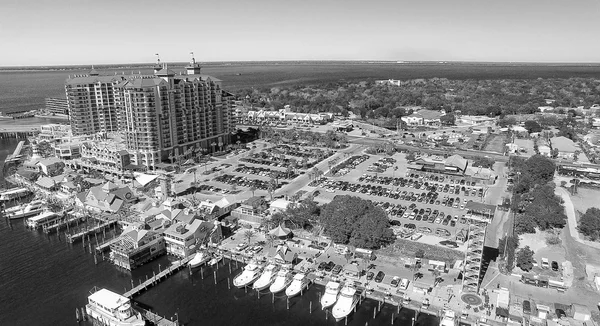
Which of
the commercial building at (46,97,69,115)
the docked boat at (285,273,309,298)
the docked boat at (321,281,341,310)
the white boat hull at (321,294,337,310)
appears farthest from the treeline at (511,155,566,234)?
the commercial building at (46,97,69,115)

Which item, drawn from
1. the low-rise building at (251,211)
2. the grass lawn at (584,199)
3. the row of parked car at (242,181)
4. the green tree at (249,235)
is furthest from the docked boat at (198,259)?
the grass lawn at (584,199)

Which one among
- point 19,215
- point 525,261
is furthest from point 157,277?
point 525,261

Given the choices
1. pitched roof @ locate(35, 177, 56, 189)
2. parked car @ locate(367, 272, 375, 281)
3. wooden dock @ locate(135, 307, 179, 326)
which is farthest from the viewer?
pitched roof @ locate(35, 177, 56, 189)

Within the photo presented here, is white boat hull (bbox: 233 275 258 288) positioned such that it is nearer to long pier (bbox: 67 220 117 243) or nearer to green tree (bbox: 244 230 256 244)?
green tree (bbox: 244 230 256 244)

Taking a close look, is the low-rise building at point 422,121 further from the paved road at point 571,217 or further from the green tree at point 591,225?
the green tree at point 591,225

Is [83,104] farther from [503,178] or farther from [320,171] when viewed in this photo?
[503,178]

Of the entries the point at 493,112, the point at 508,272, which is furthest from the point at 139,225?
the point at 493,112
